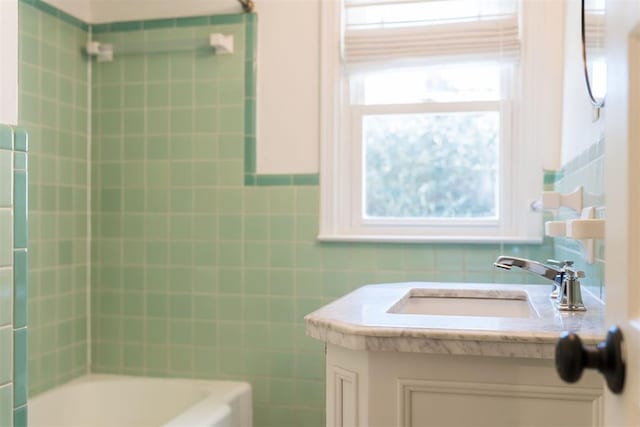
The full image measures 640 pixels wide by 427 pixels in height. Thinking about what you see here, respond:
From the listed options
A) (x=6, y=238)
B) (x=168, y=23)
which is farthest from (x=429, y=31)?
(x=6, y=238)

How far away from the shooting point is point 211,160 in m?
2.65

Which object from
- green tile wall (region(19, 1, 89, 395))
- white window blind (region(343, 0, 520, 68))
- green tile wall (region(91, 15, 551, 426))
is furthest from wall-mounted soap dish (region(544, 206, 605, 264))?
green tile wall (region(19, 1, 89, 395))

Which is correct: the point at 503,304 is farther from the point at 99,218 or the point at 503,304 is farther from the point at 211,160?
the point at 99,218

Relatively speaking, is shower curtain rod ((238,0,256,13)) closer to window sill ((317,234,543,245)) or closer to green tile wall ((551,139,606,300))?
window sill ((317,234,543,245))

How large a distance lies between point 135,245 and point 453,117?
1.38 metres

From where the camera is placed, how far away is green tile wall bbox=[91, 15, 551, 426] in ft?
8.41

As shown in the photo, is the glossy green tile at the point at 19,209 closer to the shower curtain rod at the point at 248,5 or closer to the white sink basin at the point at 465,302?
the white sink basin at the point at 465,302

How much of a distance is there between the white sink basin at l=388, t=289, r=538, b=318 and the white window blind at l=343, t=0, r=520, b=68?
0.97 m

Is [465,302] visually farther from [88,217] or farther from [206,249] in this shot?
[88,217]

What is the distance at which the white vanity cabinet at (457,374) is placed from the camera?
119 cm

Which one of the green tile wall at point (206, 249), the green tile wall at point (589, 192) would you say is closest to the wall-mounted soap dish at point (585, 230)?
the green tile wall at point (589, 192)

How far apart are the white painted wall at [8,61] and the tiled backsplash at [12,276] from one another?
4 cm

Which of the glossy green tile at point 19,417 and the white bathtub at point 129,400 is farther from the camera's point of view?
the white bathtub at point 129,400

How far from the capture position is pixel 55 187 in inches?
101
